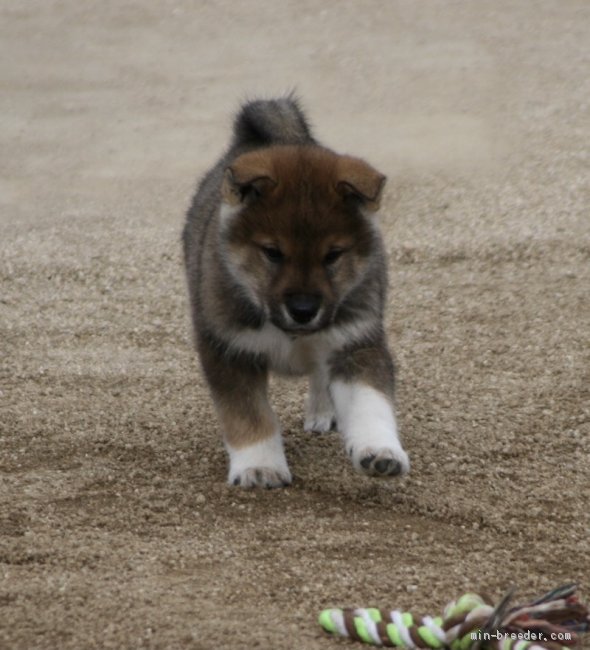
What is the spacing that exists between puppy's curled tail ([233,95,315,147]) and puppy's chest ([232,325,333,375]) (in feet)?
3.35

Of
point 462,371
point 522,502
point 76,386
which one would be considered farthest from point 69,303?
point 522,502

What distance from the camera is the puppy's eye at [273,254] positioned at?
5.14 metres

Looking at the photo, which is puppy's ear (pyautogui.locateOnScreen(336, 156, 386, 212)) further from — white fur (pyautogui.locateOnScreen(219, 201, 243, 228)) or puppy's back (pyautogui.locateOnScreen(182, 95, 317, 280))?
puppy's back (pyautogui.locateOnScreen(182, 95, 317, 280))

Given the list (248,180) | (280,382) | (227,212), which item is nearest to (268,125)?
(227,212)

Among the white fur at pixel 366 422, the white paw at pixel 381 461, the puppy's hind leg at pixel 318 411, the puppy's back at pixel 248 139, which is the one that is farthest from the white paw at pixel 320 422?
the white paw at pixel 381 461

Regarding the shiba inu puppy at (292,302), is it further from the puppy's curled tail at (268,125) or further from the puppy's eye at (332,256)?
the puppy's curled tail at (268,125)

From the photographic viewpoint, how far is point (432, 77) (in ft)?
41.0

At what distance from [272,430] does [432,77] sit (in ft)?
24.9

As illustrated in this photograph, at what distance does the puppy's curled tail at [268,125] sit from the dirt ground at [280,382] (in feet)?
4.12

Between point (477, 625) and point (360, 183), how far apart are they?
2019mm

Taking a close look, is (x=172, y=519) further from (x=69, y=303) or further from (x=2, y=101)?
(x=2, y=101)

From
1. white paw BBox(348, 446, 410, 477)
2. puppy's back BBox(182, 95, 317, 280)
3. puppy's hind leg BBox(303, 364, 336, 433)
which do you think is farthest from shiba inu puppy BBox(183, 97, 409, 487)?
puppy's hind leg BBox(303, 364, 336, 433)

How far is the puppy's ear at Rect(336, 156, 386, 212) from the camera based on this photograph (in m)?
5.25

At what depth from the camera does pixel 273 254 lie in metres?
5.17
